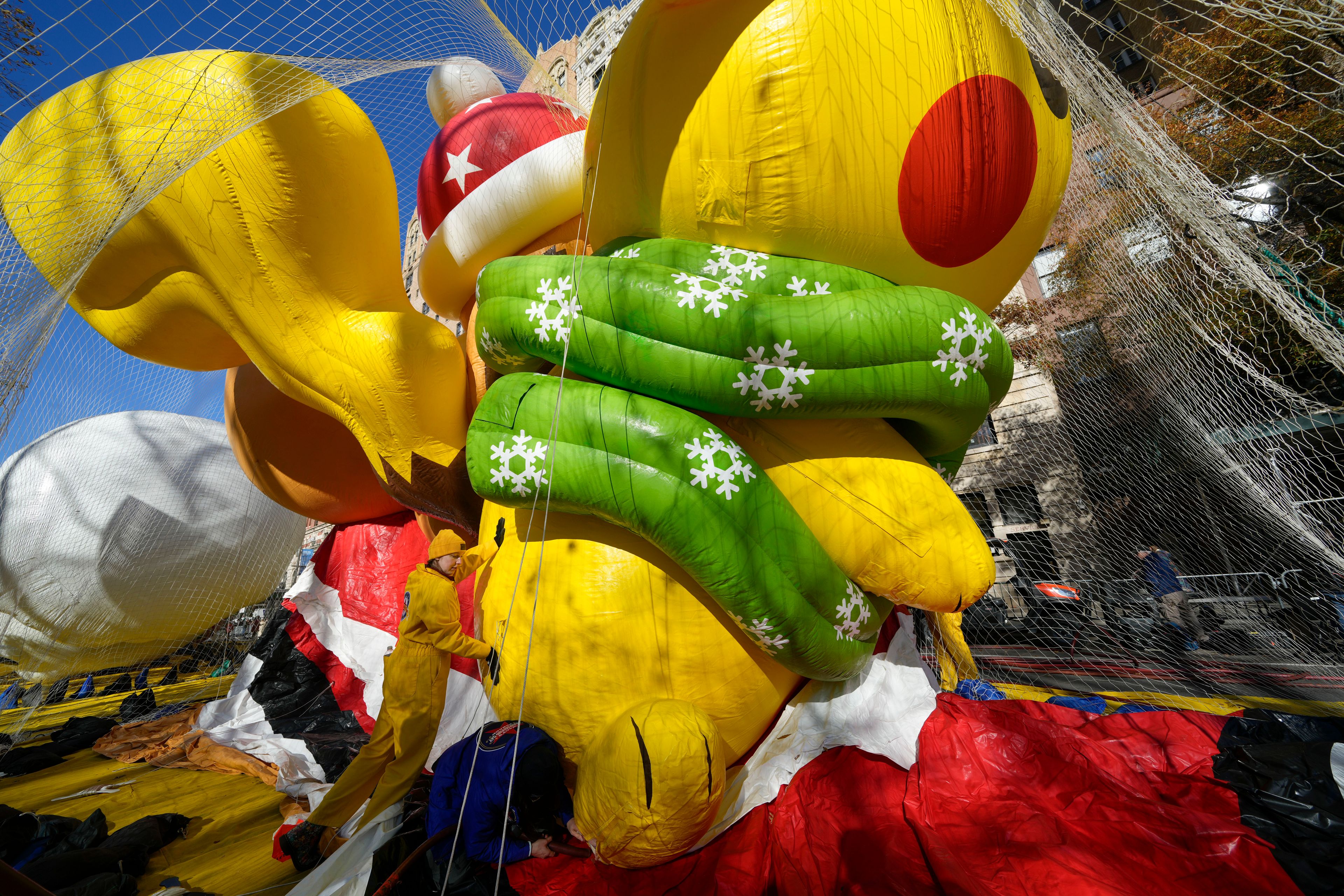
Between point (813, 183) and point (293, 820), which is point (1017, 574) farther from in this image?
point (293, 820)

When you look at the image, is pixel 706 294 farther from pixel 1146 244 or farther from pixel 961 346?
pixel 1146 244

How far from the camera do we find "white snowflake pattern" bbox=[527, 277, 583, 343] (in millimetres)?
2037

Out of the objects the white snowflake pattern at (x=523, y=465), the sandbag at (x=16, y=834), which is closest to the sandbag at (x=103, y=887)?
the sandbag at (x=16, y=834)

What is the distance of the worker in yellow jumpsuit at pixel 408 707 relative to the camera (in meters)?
2.36

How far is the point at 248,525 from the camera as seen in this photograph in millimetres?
4762

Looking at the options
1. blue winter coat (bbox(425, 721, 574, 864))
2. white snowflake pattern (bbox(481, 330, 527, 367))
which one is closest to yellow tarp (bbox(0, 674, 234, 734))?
blue winter coat (bbox(425, 721, 574, 864))

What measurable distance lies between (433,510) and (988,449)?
8555 mm

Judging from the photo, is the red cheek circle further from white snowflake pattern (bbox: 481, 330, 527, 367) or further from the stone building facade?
the stone building facade

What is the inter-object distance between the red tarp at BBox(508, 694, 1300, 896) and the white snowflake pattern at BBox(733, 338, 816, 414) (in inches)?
47.9

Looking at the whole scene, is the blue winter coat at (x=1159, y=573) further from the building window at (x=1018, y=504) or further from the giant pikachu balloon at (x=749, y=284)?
the giant pikachu balloon at (x=749, y=284)

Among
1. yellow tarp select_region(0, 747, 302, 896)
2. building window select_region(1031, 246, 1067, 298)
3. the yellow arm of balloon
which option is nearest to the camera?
the yellow arm of balloon

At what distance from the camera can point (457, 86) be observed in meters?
3.71

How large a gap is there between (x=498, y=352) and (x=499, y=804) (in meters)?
1.52

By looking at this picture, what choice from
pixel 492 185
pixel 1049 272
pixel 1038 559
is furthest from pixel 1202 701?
pixel 1049 272
